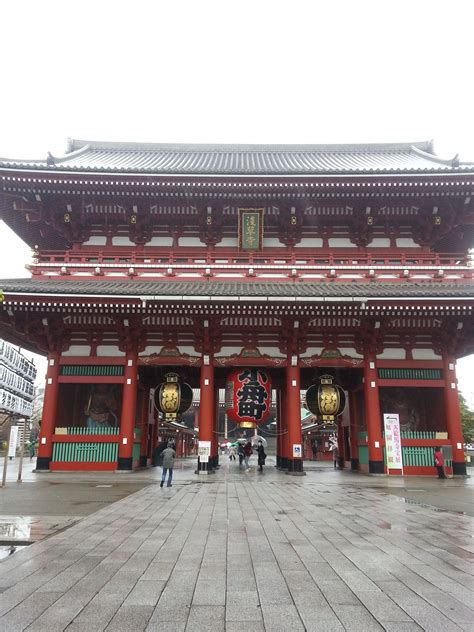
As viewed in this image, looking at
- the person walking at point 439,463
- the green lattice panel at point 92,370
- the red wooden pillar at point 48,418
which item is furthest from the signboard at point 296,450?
the red wooden pillar at point 48,418

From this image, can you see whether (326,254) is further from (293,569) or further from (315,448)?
(315,448)

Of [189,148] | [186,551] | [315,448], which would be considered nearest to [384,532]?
[186,551]

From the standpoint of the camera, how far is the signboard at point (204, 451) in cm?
1634

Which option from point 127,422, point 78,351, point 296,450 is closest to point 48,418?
point 78,351

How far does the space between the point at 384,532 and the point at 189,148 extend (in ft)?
88.9

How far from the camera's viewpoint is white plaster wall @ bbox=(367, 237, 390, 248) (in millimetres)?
19344

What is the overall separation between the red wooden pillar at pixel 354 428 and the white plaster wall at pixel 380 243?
278 inches

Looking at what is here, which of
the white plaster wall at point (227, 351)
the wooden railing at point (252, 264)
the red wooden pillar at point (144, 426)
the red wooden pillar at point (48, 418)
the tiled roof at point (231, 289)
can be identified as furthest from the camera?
the red wooden pillar at point (144, 426)

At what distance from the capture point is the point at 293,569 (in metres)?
4.84

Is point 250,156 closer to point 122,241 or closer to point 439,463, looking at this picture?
point 122,241

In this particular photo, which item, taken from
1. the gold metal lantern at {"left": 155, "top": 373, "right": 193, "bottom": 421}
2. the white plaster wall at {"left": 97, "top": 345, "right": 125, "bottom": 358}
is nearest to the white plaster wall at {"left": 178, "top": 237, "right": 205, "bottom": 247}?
the white plaster wall at {"left": 97, "top": 345, "right": 125, "bottom": 358}

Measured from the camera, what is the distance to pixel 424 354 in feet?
57.8

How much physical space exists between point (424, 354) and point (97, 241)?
15.4 m

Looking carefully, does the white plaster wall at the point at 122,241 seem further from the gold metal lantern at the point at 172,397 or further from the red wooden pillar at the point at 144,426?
the red wooden pillar at the point at 144,426
